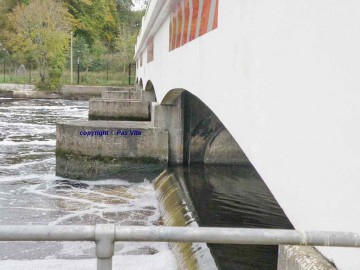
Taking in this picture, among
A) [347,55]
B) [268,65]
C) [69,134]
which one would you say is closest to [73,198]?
[69,134]

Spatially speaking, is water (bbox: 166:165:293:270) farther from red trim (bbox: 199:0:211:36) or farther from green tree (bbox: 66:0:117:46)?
green tree (bbox: 66:0:117:46)

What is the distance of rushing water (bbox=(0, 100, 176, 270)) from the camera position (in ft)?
22.1

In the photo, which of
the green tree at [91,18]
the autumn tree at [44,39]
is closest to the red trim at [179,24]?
the autumn tree at [44,39]

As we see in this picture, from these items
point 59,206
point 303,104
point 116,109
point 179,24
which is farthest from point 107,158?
point 303,104

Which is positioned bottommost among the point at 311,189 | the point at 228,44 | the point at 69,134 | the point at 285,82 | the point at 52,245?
the point at 52,245

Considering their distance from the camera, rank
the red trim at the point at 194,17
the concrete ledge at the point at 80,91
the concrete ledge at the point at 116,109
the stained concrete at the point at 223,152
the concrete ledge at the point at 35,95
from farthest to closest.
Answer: the concrete ledge at the point at 80,91
the concrete ledge at the point at 35,95
the concrete ledge at the point at 116,109
the stained concrete at the point at 223,152
the red trim at the point at 194,17

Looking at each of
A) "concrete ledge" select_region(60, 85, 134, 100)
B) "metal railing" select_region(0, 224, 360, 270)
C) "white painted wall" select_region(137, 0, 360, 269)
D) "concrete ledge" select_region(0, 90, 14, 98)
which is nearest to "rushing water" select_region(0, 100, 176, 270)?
"white painted wall" select_region(137, 0, 360, 269)

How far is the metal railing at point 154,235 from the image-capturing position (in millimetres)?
1536

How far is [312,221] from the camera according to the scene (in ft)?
8.54

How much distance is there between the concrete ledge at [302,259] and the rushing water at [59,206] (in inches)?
150

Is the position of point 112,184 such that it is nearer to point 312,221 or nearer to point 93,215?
point 93,215

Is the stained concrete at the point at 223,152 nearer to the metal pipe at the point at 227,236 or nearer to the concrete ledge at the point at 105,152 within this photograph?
the concrete ledge at the point at 105,152

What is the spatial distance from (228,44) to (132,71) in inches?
1863

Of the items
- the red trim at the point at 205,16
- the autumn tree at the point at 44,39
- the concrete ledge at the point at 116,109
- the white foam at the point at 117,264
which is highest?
the autumn tree at the point at 44,39
